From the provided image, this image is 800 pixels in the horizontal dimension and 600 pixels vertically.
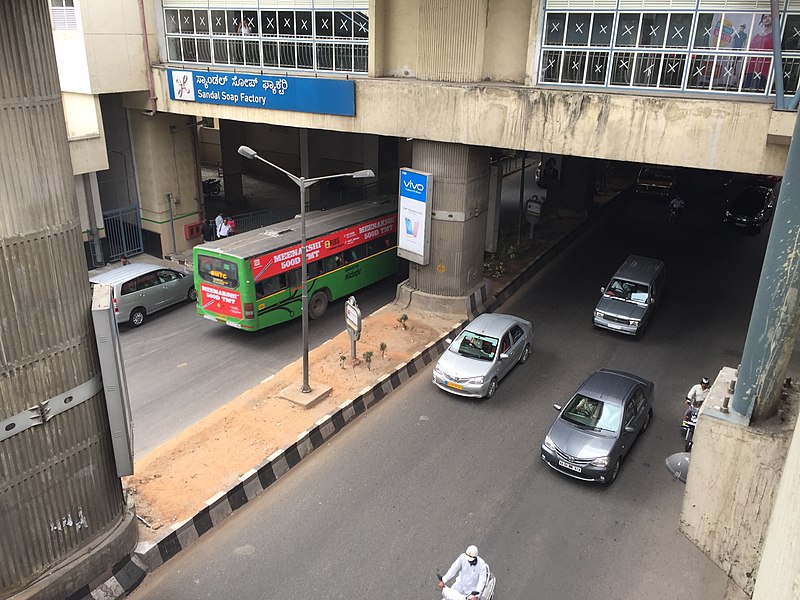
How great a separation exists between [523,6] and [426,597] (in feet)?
47.2

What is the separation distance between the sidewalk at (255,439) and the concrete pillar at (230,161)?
54.2 ft

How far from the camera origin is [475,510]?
1229 centimetres

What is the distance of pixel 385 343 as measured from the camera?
17891mm

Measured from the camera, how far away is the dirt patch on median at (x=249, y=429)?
1202cm

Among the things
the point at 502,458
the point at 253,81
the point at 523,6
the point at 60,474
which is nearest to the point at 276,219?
the point at 253,81

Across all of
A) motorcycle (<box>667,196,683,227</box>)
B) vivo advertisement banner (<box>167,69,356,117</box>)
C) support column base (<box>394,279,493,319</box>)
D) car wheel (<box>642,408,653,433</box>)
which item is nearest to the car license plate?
car wheel (<box>642,408,653,433</box>)

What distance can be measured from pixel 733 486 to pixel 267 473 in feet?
30.2

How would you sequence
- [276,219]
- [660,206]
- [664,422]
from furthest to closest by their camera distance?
1. [660,206]
2. [276,219]
3. [664,422]

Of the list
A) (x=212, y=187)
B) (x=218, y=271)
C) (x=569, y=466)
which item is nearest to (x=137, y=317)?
(x=218, y=271)

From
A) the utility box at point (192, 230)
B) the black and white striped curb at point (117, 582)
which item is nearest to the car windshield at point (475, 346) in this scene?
the black and white striped curb at point (117, 582)

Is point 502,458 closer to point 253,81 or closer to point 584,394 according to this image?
point 584,394

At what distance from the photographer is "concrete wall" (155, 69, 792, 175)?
14.4m

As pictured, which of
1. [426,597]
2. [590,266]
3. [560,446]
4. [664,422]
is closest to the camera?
[426,597]

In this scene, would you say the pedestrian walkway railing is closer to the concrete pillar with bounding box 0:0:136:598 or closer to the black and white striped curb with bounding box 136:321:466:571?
the black and white striped curb with bounding box 136:321:466:571
